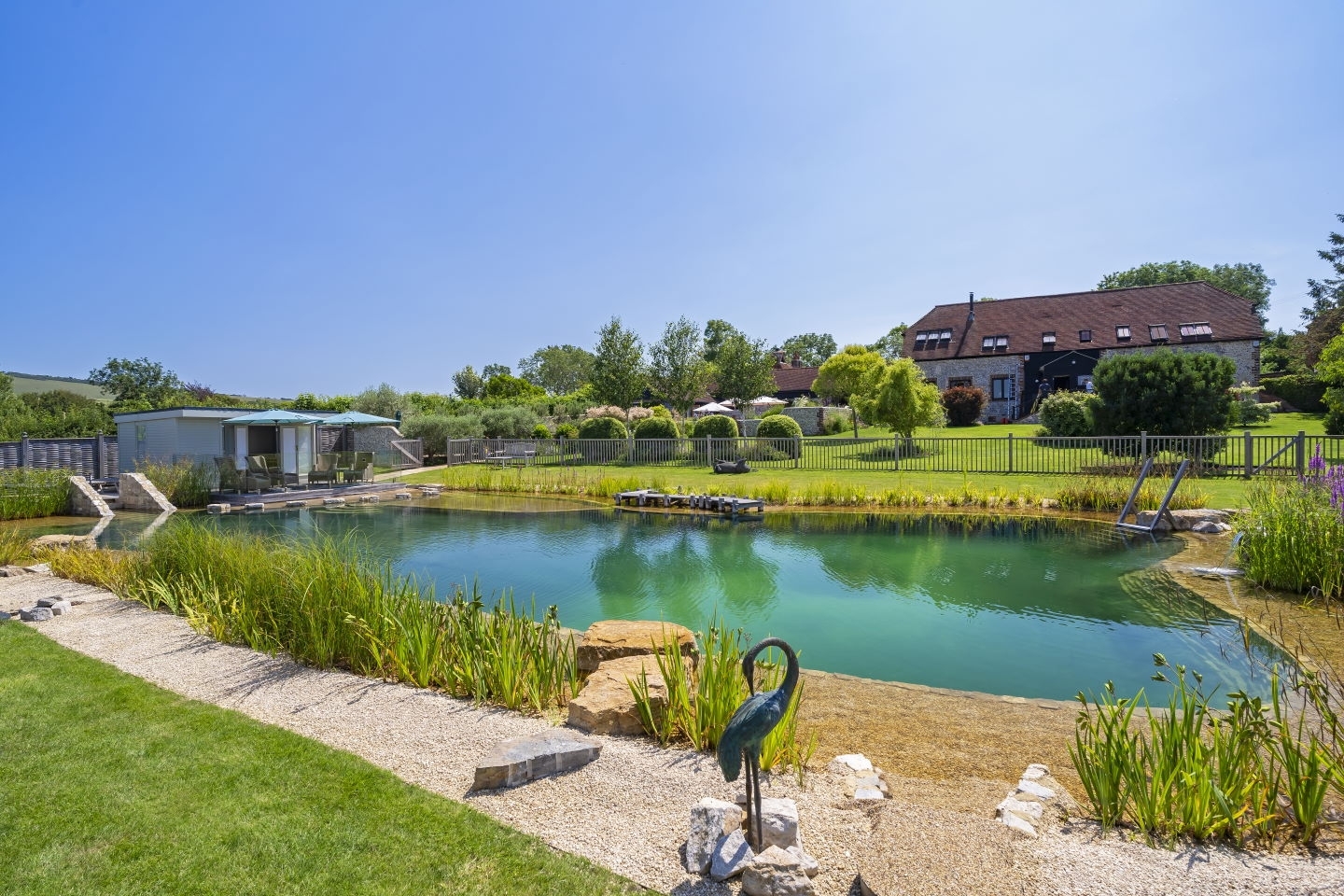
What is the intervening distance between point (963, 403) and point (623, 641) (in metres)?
30.3

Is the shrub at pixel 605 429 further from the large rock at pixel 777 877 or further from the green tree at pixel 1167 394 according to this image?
the large rock at pixel 777 877

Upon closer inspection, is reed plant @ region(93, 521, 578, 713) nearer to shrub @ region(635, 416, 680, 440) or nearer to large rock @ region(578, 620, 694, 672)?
large rock @ region(578, 620, 694, 672)

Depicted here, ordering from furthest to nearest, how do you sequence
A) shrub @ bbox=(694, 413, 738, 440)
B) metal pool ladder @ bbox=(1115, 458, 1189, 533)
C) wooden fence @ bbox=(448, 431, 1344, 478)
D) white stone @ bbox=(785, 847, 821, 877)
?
shrub @ bbox=(694, 413, 738, 440), wooden fence @ bbox=(448, 431, 1344, 478), metal pool ladder @ bbox=(1115, 458, 1189, 533), white stone @ bbox=(785, 847, 821, 877)

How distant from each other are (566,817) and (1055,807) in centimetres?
213

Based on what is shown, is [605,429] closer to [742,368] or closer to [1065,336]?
[742,368]

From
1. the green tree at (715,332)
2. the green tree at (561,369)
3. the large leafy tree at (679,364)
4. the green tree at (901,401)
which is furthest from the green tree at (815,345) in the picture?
the green tree at (901,401)

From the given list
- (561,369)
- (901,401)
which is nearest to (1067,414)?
(901,401)

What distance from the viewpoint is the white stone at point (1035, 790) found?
3271 mm

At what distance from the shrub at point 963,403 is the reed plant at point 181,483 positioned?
2770 cm

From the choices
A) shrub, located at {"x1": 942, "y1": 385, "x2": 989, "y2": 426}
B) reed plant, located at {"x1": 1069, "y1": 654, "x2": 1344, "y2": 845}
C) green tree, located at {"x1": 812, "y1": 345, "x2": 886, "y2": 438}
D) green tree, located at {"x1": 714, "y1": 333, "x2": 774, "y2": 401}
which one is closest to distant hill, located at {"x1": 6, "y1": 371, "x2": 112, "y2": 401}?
green tree, located at {"x1": 714, "y1": 333, "x2": 774, "y2": 401}

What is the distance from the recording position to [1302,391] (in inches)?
1150

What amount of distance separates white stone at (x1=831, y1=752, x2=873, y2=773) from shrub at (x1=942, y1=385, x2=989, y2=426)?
1200 inches

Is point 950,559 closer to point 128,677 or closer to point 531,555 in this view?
point 531,555

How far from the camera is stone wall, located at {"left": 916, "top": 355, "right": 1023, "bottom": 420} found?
34312 millimetres
